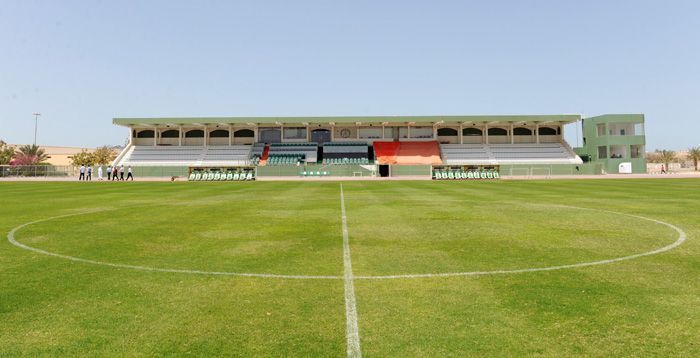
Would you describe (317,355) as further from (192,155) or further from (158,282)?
(192,155)

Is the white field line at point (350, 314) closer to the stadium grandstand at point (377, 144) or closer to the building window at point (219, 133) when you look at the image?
the stadium grandstand at point (377, 144)

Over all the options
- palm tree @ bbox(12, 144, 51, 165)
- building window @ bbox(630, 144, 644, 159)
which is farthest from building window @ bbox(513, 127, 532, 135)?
palm tree @ bbox(12, 144, 51, 165)

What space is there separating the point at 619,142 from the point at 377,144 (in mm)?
40586

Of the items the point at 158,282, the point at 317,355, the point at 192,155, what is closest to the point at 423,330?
the point at 317,355

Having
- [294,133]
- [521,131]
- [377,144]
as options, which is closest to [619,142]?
[521,131]

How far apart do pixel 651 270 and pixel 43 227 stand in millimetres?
14724

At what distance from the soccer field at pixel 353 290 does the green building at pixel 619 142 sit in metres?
66.0

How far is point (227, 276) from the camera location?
6.58 meters

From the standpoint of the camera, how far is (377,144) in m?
74.8

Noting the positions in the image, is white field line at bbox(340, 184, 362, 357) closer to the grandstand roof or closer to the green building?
the grandstand roof

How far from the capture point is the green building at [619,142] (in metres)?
67.1

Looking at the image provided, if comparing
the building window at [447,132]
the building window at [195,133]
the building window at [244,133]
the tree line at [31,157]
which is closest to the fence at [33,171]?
the building window at [195,133]

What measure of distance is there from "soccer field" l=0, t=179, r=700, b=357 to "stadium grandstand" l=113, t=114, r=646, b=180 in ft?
170

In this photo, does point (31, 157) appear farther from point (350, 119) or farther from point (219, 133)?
point (350, 119)
